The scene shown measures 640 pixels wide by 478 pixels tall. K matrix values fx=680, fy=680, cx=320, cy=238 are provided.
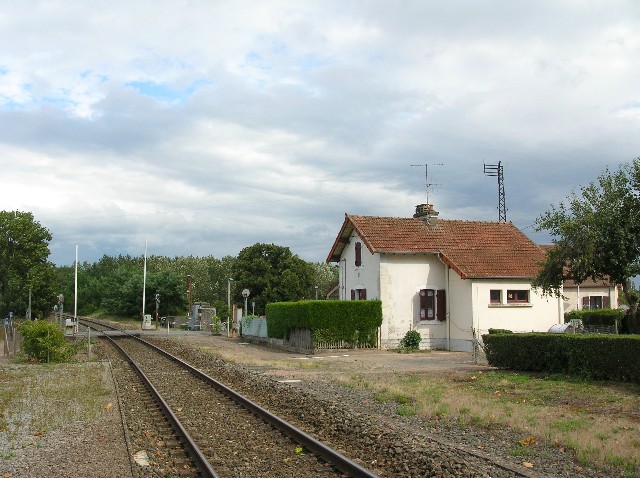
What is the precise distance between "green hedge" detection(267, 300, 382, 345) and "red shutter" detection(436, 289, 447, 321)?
126 inches

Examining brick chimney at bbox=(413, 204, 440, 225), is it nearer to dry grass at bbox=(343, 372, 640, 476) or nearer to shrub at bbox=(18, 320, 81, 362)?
dry grass at bbox=(343, 372, 640, 476)

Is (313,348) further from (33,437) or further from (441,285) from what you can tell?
(33,437)

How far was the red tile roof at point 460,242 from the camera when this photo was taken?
101 ft

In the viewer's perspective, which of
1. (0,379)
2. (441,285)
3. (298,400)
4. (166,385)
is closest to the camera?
(298,400)

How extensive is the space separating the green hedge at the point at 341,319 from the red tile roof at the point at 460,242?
2.68m

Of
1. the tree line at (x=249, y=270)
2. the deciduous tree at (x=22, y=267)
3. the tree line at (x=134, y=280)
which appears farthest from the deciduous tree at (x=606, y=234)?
the deciduous tree at (x=22, y=267)

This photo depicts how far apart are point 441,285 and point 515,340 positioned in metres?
13.0

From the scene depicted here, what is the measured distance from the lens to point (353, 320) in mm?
30000

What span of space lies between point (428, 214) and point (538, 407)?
72.1 feet

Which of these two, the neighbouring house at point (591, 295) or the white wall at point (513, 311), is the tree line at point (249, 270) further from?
the neighbouring house at point (591, 295)

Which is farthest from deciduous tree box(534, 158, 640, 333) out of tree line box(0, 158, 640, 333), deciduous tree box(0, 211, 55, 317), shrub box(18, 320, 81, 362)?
deciduous tree box(0, 211, 55, 317)

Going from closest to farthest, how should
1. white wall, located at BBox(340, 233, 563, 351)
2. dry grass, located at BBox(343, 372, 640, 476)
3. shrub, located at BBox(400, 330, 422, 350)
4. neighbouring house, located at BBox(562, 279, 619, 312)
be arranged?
1. dry grass, located at BBox(343, 372, 640, 476)
2. white wall, located at BBox(340, 233, 563, 351)
3. shrub, located at BBox(400, 330, 422, 350)
4. neighbouring house, located at BBox(562, 279, 619, 312)

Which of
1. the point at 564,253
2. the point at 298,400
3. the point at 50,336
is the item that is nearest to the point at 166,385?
the point at 298,400

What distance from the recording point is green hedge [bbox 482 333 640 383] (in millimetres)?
15369
